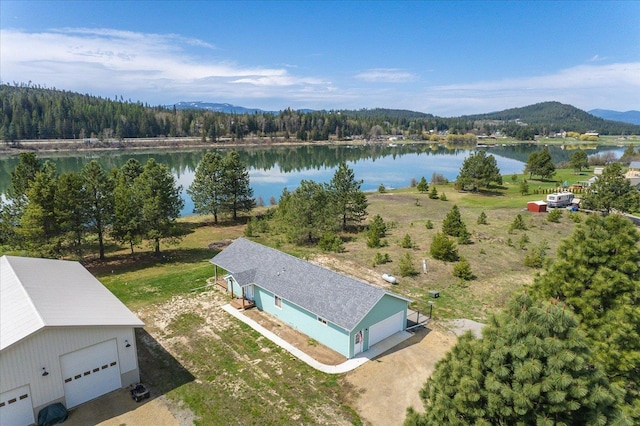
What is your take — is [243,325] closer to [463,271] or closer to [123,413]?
[123,413]

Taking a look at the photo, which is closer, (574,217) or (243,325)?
(243,325)

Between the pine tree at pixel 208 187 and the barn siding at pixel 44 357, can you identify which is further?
the pine tree at pixel 208 187

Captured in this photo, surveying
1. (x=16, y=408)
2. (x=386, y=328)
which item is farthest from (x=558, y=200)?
(x=16, y=408)

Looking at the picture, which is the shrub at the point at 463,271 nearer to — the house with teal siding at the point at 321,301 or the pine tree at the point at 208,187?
the house with teal siding at the point at 321,301

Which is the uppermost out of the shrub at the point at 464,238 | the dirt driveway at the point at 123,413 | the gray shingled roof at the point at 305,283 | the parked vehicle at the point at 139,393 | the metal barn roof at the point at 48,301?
the metal barn roof at the point at 48,301

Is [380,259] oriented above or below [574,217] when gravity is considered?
below

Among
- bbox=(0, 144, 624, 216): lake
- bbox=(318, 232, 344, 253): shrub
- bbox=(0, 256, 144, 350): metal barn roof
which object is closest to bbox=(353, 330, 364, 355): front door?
bbox=(0, 256, 144, 350): metal barn roof

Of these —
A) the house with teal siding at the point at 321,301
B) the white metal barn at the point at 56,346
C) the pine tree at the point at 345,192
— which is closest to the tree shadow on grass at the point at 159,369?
the white metal barn at the point at 56,346

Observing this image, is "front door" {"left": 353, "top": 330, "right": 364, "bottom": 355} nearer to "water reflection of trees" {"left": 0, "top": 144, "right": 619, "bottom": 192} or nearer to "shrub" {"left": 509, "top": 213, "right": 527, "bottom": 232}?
"shrub" {"left": 509, "top": 213, "right": 527, "bottom": 232}
